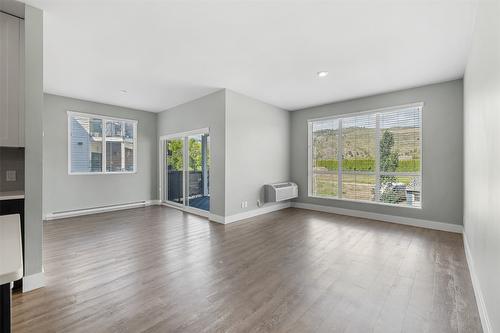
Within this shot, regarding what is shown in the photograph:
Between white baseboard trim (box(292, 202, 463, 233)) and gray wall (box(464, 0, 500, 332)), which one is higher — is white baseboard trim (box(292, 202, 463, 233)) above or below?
below

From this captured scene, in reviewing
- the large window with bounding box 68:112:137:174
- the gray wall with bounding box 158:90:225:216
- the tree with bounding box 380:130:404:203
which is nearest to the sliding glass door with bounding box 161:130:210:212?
the gray wall with bounding box 158:90:225:216

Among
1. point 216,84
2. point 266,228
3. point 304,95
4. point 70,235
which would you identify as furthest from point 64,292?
point 304,95

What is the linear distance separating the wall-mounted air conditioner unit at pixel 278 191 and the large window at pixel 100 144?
12.3 ft

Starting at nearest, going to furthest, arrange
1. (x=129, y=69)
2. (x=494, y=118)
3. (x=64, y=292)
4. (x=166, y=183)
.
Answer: (x=494, y=118) → (x=64, y=292) → (x=129, y=69) → (x=166, y=183)

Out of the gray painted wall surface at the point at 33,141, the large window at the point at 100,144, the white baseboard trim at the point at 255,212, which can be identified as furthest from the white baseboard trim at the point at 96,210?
the gray painted wall surface at the point at 33,141

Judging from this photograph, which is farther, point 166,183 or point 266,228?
point 166,183

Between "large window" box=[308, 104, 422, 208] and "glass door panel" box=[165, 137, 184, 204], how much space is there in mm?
3483

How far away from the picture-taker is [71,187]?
518cm

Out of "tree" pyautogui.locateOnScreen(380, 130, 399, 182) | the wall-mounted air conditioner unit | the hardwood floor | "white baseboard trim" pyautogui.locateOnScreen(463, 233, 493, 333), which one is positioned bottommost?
the hardwood floor

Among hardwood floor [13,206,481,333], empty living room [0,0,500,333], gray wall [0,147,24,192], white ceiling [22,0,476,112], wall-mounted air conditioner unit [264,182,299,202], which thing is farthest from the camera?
wall-mounted air conditioner unit [264,182,299,202]

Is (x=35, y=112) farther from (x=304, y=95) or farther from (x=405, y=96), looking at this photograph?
(x=405, y=96)

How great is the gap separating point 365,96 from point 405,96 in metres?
0.75

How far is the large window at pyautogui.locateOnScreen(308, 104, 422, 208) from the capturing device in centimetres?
455

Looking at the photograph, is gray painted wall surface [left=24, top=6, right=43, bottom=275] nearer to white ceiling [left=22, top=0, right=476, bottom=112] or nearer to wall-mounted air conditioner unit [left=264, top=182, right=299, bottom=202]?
white ceiling [left=22, top=0, right=476, bottom=112]
